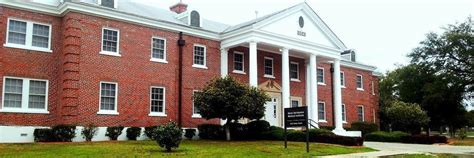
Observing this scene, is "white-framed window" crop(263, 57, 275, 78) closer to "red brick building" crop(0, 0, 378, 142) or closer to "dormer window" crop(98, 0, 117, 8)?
"red brick building" crop(0, 0, 378, 142)

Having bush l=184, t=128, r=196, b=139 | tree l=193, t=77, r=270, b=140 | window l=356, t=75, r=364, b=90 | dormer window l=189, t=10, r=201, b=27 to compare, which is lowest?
bush l=184, t=128, r=196, b=139

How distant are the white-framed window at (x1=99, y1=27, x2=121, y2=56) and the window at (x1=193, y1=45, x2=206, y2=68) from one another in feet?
16.8

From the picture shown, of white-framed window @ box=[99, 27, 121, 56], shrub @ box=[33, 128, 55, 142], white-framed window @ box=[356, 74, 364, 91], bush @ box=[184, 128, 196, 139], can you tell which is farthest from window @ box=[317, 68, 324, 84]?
shrub @ box=[33, 128, 55, 142]

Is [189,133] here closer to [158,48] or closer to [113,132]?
Answer: [113,132]

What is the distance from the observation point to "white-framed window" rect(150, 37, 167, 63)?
90.1ft

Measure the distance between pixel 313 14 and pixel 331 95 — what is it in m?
8.75

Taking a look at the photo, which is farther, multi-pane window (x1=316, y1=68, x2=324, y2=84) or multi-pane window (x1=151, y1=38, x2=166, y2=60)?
multi-pane window (x1=316, y1=68, x2=324, y2=84)

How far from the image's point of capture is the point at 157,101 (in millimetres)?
27344

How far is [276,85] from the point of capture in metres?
33.6

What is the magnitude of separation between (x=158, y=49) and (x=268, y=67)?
8.84m

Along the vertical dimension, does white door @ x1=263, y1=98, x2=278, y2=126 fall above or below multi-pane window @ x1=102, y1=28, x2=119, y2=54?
below

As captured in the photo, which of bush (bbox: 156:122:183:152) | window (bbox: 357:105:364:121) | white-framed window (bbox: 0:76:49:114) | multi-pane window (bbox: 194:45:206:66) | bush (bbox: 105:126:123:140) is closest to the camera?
bush (bbox: 156:122:183:152)

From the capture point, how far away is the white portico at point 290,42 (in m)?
29.1

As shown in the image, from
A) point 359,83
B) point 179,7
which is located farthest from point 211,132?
point 359,83
